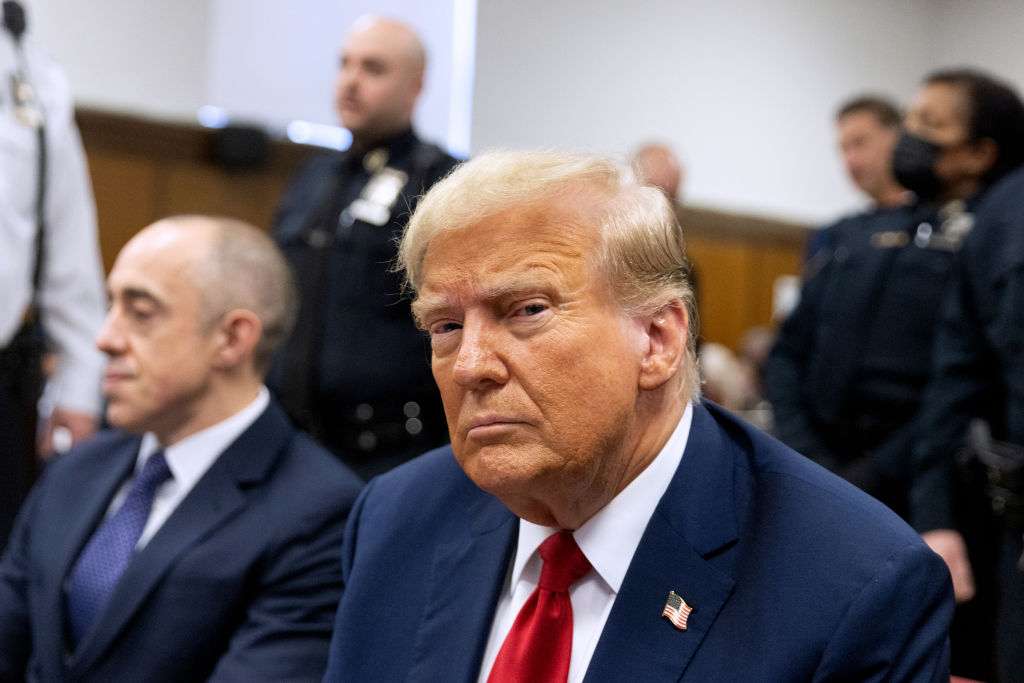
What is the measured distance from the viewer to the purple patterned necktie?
84.9 inches

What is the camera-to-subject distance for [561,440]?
4.63 ft

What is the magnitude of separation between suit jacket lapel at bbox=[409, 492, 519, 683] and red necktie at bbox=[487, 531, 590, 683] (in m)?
0.05

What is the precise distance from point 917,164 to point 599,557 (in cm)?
221

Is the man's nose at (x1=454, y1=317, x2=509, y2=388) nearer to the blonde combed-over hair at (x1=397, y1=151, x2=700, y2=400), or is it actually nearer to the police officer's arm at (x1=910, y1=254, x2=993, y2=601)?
the blonde combed-over hair at (x1=397, y1=151, x2=700, y2=400)

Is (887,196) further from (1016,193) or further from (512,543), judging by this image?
(512,543)

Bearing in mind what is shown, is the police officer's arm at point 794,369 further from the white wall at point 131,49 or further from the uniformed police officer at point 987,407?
the white wall at point 131,49

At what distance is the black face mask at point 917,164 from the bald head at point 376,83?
1.50 m

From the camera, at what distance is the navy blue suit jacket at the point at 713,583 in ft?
4.22

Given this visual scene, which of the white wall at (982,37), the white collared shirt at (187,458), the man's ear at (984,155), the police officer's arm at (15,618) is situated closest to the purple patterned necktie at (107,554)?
the white collared shirt at (187,458)

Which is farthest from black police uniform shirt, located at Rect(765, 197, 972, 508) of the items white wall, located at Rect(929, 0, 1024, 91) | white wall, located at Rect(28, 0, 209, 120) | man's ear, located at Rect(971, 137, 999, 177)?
white wall, located at Rect(929, 0, 1024, 91)

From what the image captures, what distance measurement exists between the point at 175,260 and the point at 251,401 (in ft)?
1.13

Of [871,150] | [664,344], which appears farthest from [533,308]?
[871,150]

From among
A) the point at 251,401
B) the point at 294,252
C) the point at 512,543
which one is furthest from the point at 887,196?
the point at 512,543

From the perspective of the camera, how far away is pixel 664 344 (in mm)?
1492
